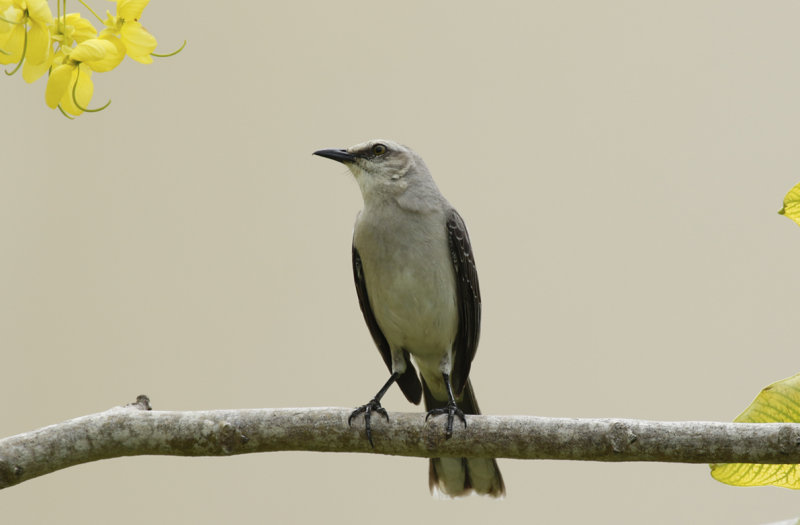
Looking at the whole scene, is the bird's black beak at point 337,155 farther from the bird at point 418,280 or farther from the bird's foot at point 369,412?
the bird's foot at point 369,412

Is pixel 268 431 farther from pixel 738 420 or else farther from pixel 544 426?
pixel 738 420

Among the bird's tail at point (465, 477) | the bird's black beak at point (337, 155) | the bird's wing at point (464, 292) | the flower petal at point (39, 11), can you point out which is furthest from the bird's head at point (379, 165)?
the flower petal at point (39, 11)

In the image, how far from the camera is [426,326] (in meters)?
3.86

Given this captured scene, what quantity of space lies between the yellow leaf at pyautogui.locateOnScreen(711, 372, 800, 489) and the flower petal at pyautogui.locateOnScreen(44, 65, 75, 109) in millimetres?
1981

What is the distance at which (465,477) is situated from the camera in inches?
152

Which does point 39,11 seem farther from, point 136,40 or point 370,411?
point 370,411

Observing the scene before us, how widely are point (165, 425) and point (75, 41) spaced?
4.25 ft

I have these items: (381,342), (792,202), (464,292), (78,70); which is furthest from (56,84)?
(381,342)

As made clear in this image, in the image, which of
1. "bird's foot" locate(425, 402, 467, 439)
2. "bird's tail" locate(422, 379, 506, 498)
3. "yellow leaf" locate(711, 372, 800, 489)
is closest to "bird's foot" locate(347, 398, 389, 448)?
"bird's foot" locate(425, 402, 467, 439)

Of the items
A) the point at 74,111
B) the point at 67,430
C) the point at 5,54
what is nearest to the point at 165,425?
the point at 67,430

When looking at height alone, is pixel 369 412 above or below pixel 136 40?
below

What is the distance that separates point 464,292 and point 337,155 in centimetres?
92

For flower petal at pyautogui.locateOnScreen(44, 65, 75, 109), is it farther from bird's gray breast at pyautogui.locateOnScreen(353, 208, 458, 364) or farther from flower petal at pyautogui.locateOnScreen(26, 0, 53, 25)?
bird's gray breast at pyautogui.locateOnScreen(353, 208, 458, 364)

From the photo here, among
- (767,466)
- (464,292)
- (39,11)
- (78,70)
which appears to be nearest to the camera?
(39,11)
